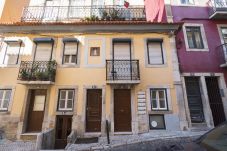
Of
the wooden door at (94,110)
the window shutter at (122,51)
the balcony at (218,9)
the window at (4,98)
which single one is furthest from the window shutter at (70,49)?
the balcony at (218,9)

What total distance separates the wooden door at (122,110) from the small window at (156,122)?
45.5 inches

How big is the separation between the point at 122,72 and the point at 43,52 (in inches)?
188

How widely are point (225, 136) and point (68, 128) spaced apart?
7575 mm

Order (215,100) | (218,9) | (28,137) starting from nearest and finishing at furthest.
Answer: (28,137), (215,100), (218,9)

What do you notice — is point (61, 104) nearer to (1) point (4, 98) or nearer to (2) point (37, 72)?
(2) point (37, 72)

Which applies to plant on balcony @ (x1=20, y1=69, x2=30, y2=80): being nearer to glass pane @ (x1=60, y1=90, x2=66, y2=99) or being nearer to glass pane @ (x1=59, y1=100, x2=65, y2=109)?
glass pane @ (x1=60, y1=90, x2=66, y2=99)

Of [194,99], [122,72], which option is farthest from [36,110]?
[194,99]

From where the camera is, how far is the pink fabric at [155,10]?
1101 cm

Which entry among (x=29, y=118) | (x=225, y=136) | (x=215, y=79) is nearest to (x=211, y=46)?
(x=215, y=79)

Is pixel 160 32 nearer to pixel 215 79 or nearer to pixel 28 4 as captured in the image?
pixel 215 79

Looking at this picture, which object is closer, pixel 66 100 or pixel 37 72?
pixel 37 72

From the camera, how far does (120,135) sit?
8.48 m

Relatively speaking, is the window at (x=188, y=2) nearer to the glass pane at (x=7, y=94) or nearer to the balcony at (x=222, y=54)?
the balcony at (x=222, y=54)

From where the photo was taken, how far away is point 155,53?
388 inches
